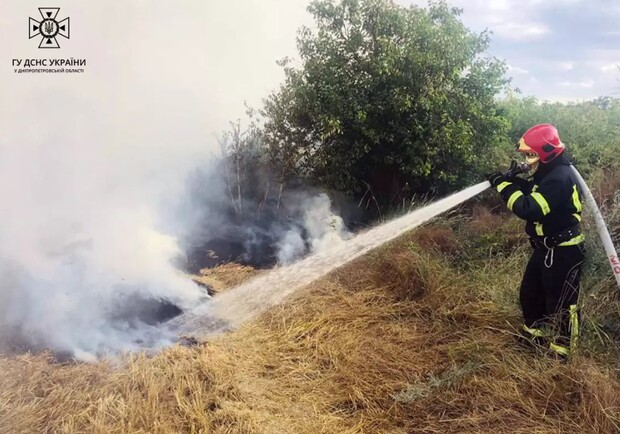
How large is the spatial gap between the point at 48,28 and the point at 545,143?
5.70 metres

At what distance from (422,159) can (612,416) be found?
4731 millimetres

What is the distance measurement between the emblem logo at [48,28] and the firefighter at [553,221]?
17.4ft

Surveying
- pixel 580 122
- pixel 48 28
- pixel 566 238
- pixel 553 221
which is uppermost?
pixel 48 28

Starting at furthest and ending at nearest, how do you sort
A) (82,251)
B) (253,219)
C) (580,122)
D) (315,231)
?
(580,122) < (253,219) < (315,231) < (82,251)

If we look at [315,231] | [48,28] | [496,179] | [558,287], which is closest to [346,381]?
[558,287]

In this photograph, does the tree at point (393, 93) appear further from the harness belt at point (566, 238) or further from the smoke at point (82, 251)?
the harness belt at point (566, 238)

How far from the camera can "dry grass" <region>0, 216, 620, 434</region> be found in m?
3.44

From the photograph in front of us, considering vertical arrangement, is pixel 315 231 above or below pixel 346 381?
above

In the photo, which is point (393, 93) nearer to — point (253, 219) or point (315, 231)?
point (315, 231)

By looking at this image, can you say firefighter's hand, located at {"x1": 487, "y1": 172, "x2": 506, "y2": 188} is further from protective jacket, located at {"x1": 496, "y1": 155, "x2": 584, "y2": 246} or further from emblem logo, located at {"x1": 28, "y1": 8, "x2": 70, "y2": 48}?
emblem logo, located at {"x1": 28, "y1": 8, "x2": 70, "y2": 48}

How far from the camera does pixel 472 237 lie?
6586 millimetres

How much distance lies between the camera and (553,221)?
12.8 ft

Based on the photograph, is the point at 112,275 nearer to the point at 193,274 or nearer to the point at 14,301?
the point at 14,301

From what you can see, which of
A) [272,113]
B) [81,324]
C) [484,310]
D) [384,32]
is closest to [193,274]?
[81,324]
